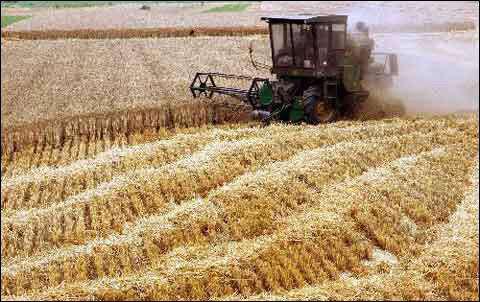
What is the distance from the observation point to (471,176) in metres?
10.8

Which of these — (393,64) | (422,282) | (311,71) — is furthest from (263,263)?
(393,64)

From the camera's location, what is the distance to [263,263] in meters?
7.76

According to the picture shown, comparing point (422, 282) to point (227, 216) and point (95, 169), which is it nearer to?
point (227, 216)

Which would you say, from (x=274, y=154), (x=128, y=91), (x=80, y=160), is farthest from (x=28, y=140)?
(x=274, y=154)

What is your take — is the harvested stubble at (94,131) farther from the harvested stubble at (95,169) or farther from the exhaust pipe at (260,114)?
the exhaust pipe at (260,114)

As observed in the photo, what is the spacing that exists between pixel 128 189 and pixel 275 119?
18.0 ft

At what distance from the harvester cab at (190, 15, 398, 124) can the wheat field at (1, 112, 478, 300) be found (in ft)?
3.17

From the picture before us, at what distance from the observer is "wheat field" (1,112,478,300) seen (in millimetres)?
7449

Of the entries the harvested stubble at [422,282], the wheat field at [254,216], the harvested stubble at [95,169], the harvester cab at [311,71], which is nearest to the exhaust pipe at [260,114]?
the harvester cab at [311,71]

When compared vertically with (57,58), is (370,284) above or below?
below

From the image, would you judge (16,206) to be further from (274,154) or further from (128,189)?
(274,154)

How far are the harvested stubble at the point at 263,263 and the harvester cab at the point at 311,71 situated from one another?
5.57m

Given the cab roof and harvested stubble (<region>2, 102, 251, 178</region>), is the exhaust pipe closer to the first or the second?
harvested stubble (<region>2, 102, 251, 178</region>)

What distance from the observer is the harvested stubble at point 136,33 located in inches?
1338
